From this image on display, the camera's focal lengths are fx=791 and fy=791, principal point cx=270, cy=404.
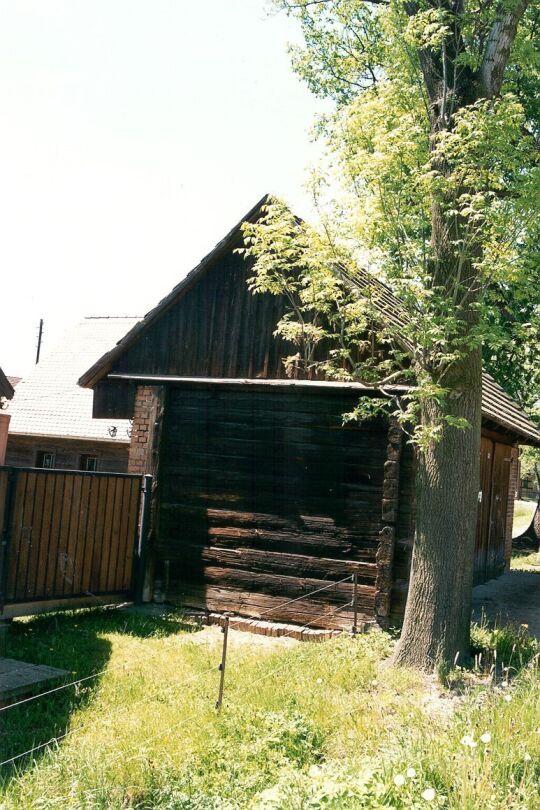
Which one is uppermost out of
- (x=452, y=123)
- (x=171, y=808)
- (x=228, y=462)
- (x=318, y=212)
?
(x=452, y=123)

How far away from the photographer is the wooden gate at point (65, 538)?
9.30 meters

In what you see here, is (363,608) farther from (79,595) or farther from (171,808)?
(171,808)

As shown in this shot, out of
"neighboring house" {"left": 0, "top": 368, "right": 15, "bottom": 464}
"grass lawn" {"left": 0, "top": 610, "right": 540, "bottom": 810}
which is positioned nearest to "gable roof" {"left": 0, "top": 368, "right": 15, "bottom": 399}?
"neighboring house" {"left": 0, "top": 368, "right": 15, "bottom": 464}

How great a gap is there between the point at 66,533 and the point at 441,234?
19.2 feet

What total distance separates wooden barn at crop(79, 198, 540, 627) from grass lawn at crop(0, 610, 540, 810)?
1792mm

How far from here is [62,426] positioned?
A: 72.8 feet

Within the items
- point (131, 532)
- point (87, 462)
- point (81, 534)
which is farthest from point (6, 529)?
point (87, 462)

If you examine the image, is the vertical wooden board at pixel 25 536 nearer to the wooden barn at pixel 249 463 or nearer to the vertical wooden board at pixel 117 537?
the vertical wooden board at pixel 117 537

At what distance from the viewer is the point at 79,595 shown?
1022 centimetres

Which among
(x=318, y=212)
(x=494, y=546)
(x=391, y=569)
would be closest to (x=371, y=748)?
(x=391, y=569)

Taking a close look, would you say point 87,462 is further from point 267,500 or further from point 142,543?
point 267,500

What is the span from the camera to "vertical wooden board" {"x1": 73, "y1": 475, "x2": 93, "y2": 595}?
10203mm

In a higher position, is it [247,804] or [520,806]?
[520,806]

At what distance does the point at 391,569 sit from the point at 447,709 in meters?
3.18
